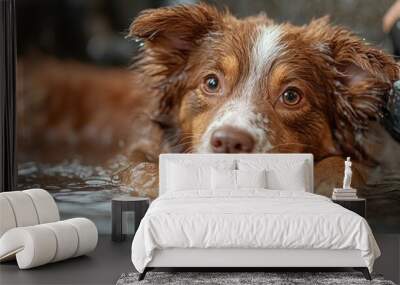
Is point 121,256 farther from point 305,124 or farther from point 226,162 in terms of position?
point 305,124

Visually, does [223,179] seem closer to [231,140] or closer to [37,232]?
[231,140]

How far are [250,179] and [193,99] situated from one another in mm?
1076

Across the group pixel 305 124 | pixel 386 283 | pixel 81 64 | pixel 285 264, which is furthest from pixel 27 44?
pixel 386 283

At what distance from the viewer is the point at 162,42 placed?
6.01 m

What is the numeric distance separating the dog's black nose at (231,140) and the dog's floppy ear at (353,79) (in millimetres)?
832

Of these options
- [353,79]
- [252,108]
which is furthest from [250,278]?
[353,79]

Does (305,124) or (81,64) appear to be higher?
(81,64)

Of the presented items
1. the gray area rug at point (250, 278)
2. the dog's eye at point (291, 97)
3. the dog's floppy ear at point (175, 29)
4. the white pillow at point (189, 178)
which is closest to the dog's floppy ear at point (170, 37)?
the dog's floppy ear at point (175, 29)

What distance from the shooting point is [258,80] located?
5801 millimetres

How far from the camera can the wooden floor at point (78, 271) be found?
4.24m

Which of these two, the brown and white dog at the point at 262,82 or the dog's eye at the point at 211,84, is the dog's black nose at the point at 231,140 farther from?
the dog's eye at the point at 211,84

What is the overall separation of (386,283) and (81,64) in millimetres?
3559

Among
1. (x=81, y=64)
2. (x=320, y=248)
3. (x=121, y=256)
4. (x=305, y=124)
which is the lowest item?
(x=121, y=256)

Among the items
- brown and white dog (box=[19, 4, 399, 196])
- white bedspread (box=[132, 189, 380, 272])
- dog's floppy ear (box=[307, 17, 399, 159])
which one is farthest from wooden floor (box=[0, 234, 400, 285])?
dog's floppy ear (box=[307, 17, 399, 159])
